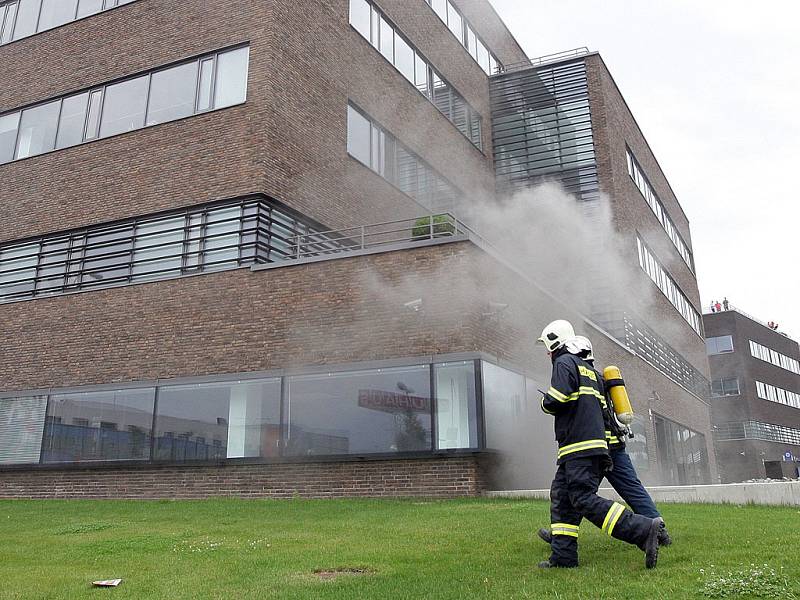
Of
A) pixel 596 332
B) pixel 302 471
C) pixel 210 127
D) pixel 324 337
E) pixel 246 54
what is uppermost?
pixel 246 54

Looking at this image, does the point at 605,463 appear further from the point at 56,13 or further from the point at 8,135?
the point at 56,13

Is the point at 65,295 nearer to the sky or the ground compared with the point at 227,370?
nearer to the sky

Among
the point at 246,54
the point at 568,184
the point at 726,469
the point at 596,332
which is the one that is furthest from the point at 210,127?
the point at 726,469

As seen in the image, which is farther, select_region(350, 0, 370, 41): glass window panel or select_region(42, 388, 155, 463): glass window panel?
select_region(350, 0, 370, 41): glass window panel

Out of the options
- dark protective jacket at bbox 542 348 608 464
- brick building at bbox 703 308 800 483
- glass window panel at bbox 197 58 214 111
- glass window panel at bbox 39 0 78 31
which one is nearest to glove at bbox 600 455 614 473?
dark protective jacket at bbox 542 348 608 464

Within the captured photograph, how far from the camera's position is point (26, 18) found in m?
18.7

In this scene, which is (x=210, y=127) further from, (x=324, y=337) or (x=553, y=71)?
(x=553, y=71)

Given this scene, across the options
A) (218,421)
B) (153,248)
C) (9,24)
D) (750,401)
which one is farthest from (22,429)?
(750,401)

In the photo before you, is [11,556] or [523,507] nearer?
[11,556]

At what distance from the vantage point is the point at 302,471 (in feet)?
38.6

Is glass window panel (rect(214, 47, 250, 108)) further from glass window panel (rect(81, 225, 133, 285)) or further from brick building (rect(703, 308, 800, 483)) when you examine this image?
brick building (rect(703, 308, 800, 483))

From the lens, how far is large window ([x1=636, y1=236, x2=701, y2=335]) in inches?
979

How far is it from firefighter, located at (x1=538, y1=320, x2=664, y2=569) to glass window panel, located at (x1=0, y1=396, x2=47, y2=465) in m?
11.8

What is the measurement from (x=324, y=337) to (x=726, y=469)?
40976 mm
